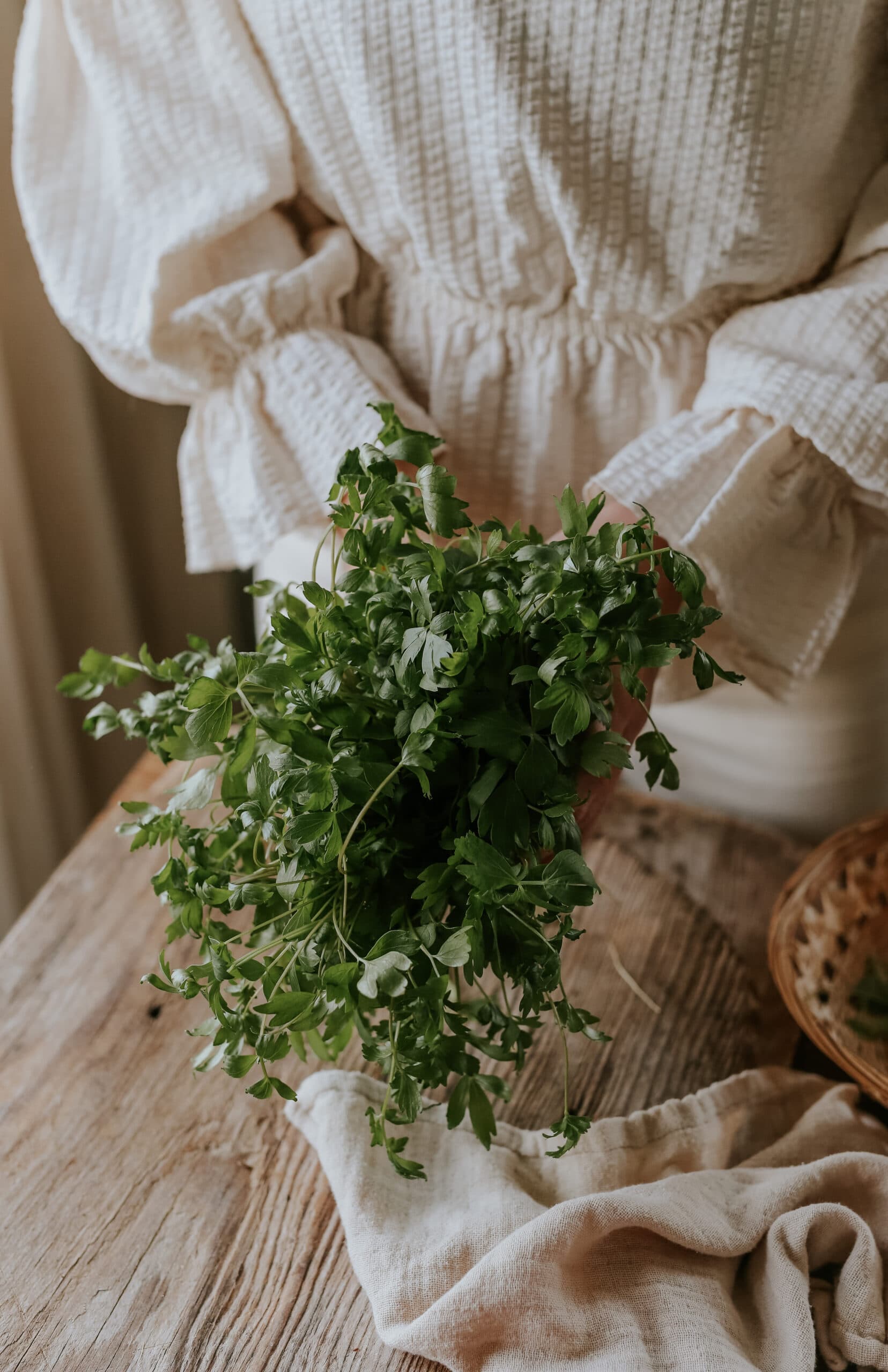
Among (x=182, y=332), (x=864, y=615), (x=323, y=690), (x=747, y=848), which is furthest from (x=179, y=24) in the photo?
(x=747, y=848)

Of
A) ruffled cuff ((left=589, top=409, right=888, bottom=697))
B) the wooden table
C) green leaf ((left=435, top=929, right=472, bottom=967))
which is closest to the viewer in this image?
green leaf ((left=435, top=929, right=472, bottom=967))

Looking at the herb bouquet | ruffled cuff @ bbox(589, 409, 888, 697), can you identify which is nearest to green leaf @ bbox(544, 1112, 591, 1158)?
the herb bouquet

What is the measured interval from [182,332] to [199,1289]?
576mm

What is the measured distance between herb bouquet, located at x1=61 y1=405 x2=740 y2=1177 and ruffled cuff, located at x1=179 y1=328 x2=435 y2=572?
203mm

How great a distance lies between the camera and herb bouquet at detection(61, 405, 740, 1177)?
0.45 meters

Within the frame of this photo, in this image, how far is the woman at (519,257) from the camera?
608mm

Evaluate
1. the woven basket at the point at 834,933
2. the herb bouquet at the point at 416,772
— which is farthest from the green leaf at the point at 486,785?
the woven basket at the point at 834,933

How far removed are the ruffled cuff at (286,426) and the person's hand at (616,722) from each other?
0.55 ft

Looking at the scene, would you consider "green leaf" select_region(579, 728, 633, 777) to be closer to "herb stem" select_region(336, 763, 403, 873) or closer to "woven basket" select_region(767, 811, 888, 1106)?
"herb stem" select_region(336, 763, 403, 873)

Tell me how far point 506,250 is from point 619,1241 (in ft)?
1.90

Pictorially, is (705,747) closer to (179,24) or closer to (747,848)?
(747,848)

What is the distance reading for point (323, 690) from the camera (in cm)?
47

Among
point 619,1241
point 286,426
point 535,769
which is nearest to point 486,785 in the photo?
point 535,769

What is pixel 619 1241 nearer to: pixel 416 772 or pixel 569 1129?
pixel 569 1129
